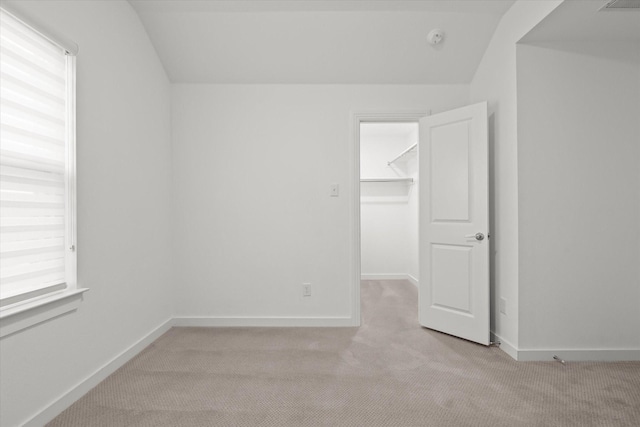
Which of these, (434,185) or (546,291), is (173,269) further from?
(546,291)

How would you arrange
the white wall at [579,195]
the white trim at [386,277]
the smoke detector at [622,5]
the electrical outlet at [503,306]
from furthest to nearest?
the white trim at [386,277]
the electrical outlet at [503,306]
the white wall at [579,195]
the smoke detector at [622,5]

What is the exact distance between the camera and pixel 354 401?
1.91 m

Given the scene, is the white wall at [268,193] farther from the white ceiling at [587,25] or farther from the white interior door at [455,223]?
the white ceiling at [587,25]

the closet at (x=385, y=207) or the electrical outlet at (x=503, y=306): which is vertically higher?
the closet at (x=385, y=207)

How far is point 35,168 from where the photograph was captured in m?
1.72

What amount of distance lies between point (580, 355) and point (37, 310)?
11.2 ft

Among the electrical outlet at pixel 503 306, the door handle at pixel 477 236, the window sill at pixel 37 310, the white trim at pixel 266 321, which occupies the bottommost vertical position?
the white trim at pixel 266 321

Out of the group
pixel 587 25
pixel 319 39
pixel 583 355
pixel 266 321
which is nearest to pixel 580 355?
pixel 583 355

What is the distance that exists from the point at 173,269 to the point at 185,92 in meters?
1.72

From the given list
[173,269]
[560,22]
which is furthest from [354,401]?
[560,22]

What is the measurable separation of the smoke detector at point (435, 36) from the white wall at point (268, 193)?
18.0 inches

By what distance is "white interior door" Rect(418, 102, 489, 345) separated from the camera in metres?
2.75

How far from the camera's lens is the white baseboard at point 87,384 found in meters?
1.68

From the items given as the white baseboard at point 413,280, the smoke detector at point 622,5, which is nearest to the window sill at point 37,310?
the smoke detector at point 622,5
